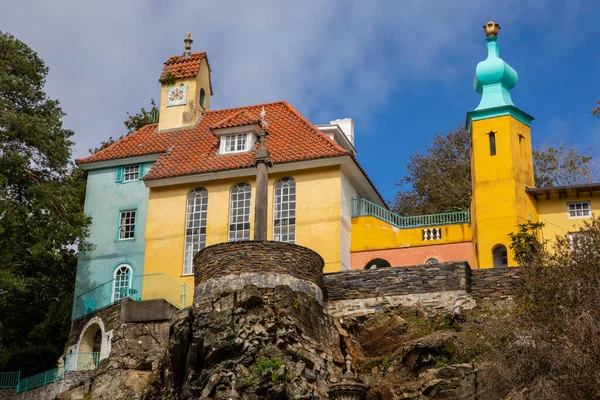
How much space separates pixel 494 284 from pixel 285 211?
905 centimetres

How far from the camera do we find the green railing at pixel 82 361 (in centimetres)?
3118

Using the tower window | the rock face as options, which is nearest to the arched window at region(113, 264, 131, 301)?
the rock face

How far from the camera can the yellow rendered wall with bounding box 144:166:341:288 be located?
3269 cm

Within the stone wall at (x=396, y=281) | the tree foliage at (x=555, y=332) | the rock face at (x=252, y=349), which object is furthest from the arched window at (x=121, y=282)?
the tree foliage at (x=555, y=332)

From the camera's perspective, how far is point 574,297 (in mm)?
21703

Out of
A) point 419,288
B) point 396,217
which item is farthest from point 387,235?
point 419,288

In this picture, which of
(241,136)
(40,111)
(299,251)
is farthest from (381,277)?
(40,111)

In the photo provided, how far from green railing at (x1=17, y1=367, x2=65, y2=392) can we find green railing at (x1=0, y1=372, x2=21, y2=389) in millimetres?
1140

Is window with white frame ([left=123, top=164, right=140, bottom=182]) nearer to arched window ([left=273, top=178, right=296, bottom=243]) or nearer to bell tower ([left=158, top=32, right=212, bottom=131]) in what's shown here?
bell tower ([left=158, top=32, right=212, bottom=131])

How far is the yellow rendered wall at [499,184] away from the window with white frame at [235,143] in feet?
27.7

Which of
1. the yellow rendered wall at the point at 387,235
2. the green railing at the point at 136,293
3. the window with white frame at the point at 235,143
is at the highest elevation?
the window with white frame at the point at 235,143

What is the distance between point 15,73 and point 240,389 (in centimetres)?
1706

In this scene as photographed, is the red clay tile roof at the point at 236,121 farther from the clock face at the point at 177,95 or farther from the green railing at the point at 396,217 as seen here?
the green railing at the point at 396,217

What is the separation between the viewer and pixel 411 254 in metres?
33.2
